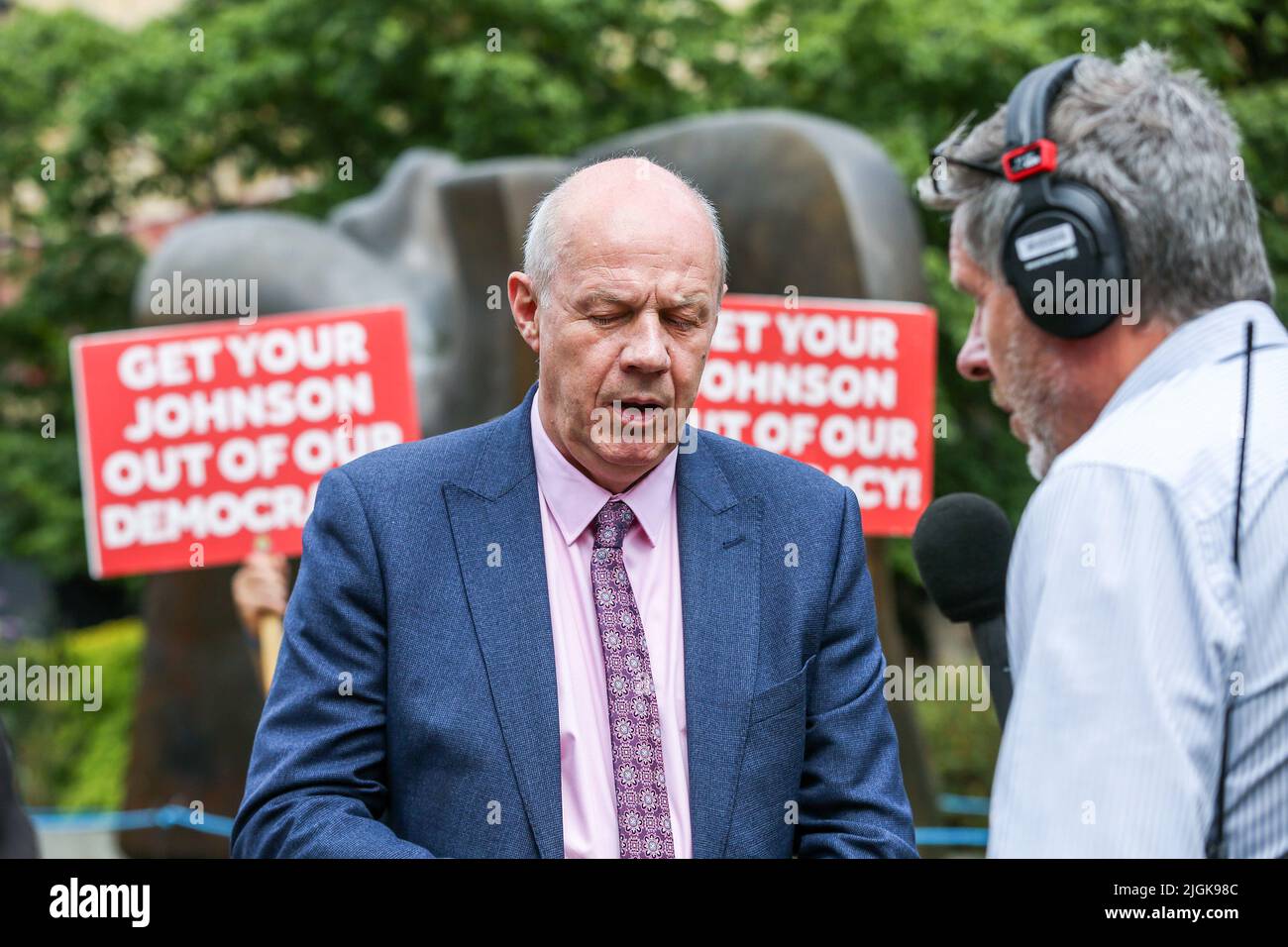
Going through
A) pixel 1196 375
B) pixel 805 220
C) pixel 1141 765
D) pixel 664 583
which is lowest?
pixel 1141 765

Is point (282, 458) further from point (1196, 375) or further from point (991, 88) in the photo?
point (991, 88)

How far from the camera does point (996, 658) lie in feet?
7.47

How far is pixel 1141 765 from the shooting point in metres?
1.37

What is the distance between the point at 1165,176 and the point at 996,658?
838 millimetres

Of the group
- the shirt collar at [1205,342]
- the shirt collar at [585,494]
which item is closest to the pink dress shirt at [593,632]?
the shirt collar at [585,494]

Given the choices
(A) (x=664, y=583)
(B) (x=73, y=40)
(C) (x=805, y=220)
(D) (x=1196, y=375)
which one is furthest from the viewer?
(B) (x=73, y=40)

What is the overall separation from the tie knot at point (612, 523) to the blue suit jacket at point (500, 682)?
78mm

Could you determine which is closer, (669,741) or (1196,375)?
(1196,375)

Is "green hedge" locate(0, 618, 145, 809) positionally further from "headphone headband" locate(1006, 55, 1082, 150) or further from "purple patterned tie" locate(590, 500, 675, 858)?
"headphone headband" locate(1006, 55, 1082, 150)

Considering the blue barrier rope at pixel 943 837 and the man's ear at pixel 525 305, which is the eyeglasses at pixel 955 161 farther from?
the blue barrier rope at pixel 943 837

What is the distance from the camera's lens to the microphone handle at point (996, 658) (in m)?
2.24

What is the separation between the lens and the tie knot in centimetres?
213
